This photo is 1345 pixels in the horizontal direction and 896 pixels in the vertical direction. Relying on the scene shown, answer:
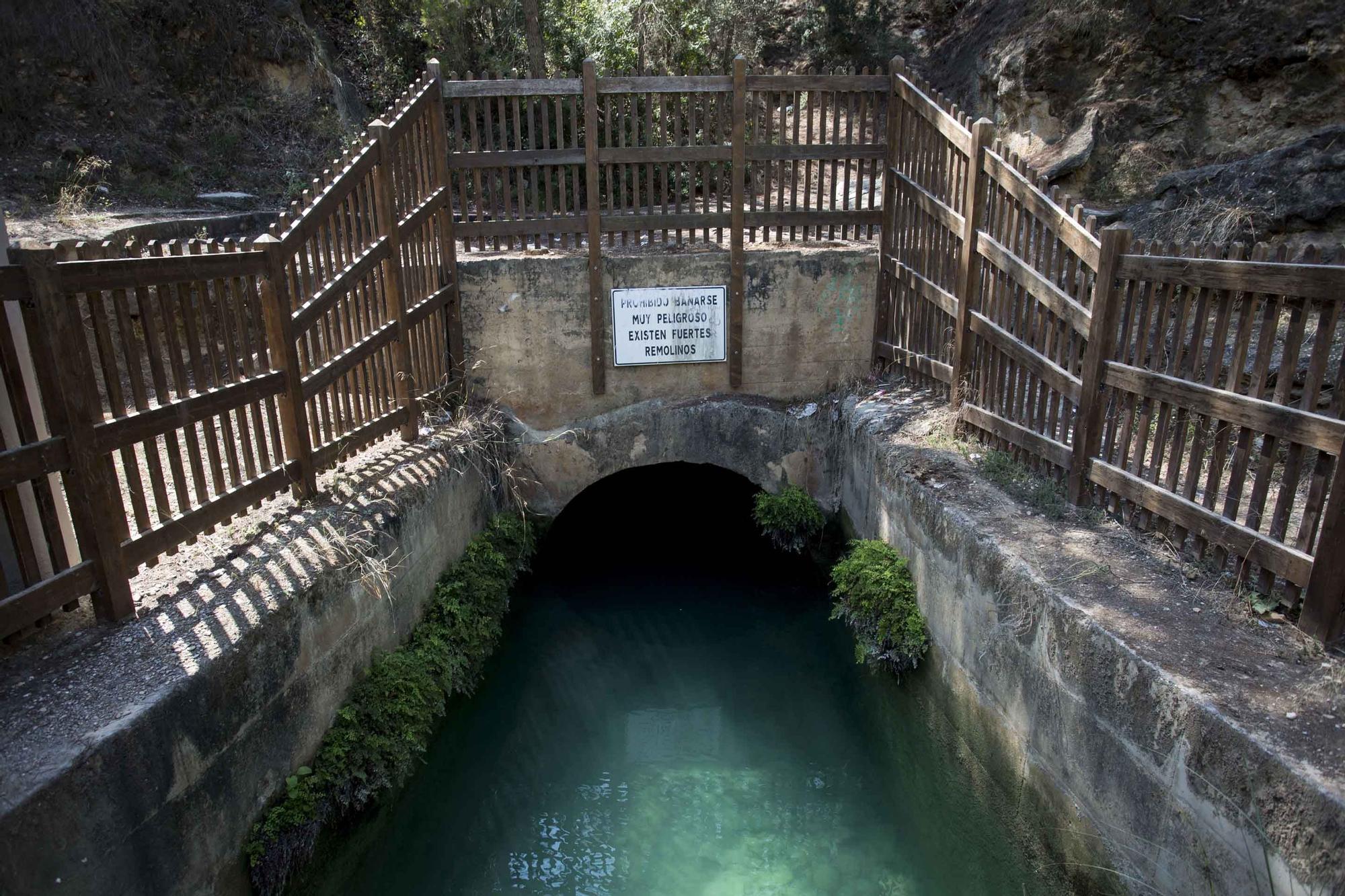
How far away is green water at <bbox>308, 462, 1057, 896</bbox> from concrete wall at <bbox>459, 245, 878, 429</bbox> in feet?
6.03

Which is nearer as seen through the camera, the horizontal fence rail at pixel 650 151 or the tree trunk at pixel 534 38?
the horizontal fence rail at pixel 650 151

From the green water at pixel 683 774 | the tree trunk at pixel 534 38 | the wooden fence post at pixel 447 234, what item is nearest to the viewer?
the green water at pixel 683 774

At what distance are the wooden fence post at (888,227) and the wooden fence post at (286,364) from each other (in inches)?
196

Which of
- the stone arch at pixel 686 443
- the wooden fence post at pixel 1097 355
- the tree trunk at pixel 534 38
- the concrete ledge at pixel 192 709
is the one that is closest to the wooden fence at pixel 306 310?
the concrete ledge at pixel 192 709

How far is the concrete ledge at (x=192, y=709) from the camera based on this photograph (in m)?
3.06

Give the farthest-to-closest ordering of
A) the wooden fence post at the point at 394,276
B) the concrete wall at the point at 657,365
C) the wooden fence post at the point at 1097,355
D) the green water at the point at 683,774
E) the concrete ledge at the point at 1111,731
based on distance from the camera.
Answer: the concrete wall at the point at 657,365 < the wooden fence post at the point at 394,276 < the green water at the point at 683,774 < the wooden fence post at the point at 1097,355 < the concrete ledge at the point at 1111,731

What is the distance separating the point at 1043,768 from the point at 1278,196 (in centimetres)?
538

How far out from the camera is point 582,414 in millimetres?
7980

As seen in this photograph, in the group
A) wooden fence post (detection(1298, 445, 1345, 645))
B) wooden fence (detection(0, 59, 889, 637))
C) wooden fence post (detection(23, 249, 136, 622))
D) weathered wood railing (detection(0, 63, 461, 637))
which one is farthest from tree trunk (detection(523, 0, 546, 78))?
wooden fence post (detection(1298, 445, 1345, 645))

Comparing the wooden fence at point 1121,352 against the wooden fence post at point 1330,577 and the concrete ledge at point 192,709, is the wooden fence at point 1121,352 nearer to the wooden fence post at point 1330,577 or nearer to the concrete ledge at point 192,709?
the wooden fence post at point 1330,577

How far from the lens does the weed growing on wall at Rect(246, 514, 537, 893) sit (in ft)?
13.8

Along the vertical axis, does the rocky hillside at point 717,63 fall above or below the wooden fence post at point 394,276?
above

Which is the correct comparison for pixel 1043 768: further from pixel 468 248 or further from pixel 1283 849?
pixel 468 248

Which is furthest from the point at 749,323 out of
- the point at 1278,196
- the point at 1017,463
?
the point at 1278,196
